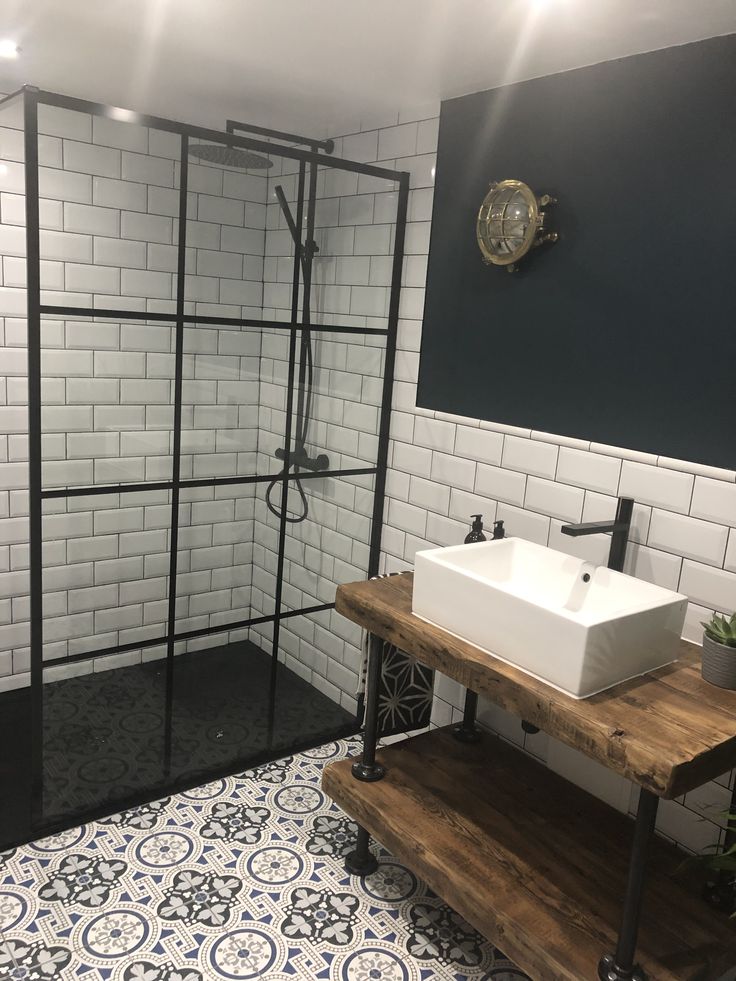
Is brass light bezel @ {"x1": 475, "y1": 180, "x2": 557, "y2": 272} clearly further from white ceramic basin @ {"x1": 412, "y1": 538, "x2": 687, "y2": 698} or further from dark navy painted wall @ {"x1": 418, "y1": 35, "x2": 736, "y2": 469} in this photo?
white ceramic basin @ {"x1": 412, "y1": 538, "x2": 687, "y2": 698}

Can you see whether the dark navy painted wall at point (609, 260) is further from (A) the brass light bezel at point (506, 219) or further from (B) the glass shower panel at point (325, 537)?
(B) the glass shower panel at point (325, 537)

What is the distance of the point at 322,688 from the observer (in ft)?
10.8

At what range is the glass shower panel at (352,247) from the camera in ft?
9.33

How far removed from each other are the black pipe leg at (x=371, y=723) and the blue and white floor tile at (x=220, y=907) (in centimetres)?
36

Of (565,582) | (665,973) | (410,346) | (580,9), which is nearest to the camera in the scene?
(665,973)

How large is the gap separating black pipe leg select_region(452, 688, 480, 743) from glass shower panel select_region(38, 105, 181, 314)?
168 centimetres

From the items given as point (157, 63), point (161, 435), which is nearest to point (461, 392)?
point (161, 435)

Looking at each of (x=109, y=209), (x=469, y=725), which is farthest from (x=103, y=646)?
(x=109, y=209)

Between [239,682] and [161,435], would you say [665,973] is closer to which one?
[239,682]

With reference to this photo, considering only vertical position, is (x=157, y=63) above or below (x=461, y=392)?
above

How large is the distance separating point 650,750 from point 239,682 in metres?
1.82

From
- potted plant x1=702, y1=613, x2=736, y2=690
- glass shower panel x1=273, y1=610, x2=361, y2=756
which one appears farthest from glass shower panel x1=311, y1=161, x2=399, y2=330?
potted plant x1=702, y1=613, x2=736, y2=690

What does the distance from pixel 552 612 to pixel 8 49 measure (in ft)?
Answer: 8.22

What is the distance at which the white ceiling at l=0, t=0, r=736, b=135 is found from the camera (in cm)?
199
